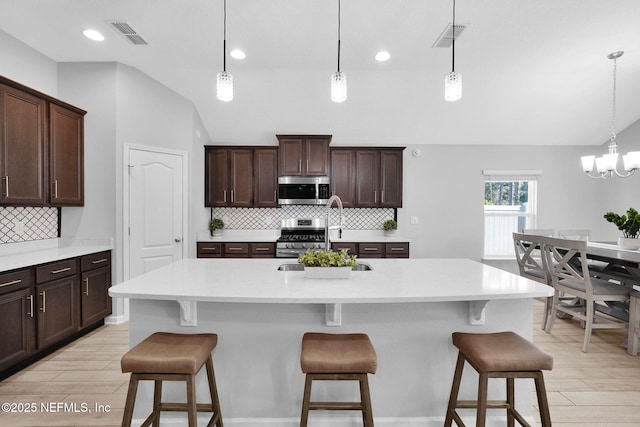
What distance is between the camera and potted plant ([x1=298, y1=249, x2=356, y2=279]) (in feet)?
6.46

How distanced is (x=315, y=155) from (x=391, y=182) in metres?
1.23

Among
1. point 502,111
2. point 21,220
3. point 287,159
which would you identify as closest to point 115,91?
point 21,220

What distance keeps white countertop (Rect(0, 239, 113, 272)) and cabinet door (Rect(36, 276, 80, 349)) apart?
224mm

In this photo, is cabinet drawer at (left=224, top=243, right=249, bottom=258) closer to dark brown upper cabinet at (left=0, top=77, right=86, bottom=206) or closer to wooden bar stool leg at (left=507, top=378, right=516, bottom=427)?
dark brown upper cabinet at (left=0, top=77, right=86, bottom=206)

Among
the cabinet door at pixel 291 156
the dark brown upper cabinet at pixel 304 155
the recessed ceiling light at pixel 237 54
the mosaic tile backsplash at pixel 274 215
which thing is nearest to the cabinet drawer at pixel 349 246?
the mosaic tile backsplash at pixel 274 215

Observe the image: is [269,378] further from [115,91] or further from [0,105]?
[115,91]

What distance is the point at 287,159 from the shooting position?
4.82 m

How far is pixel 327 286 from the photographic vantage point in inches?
71.0

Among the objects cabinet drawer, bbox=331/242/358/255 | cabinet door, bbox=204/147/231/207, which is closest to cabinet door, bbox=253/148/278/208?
cabinet door, bbox=204/147/231/207

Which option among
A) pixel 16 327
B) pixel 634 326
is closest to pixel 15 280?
pixel 16 327

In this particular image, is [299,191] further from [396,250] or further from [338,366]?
[338,366]

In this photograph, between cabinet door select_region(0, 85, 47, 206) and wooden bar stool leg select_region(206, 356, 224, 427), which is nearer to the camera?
wooden bar stool leg select_region(206, 356, 224, 427)

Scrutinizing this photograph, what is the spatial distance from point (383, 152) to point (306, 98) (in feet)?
4.61

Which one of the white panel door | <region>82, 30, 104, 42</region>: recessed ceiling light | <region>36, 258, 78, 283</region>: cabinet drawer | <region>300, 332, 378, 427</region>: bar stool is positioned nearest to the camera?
<region>300, 332, 378, 427</region>: bar stool
